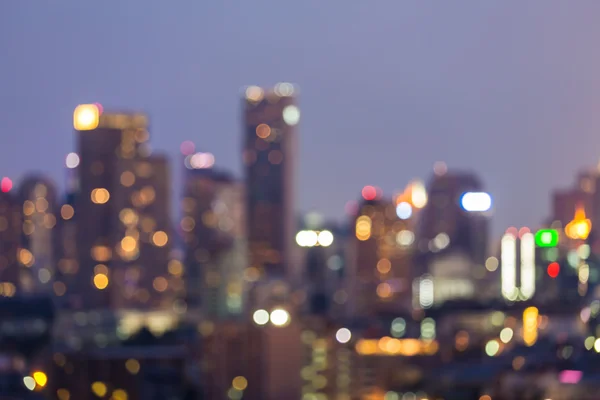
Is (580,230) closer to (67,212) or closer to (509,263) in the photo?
(509,263)

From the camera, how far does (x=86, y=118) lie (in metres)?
71.7

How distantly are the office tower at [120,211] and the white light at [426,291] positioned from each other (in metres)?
10.5

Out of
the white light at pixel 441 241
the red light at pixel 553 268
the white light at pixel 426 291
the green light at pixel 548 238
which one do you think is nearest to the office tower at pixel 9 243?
the white light at pixel 441 241

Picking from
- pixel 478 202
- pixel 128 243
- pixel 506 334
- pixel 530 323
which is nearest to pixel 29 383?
pixel 478 202

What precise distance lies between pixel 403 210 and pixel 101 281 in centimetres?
1300

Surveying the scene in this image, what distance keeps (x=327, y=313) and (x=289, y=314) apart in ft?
48.8

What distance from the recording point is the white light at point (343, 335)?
44.8m

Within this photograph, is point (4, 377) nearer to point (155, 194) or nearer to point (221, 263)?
point (221, 263)

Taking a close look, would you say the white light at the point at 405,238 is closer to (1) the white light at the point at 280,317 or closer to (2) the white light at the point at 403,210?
(2) the white light at the point at 403,210

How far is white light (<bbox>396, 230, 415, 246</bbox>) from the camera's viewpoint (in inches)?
2724

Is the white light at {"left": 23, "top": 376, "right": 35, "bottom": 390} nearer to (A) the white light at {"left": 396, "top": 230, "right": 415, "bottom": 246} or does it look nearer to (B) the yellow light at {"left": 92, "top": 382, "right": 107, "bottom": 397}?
(B) the yellow light at {"left": 92, "top": 382, "right": 107, "bottom": 397}

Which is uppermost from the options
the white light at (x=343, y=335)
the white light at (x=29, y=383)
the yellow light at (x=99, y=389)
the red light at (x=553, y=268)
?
the red light at (x=553, y=268)

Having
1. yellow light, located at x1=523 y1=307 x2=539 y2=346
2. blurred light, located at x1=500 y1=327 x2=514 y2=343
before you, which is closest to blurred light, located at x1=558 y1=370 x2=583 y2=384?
yellow light, located at x1=523 y1=307 x2=539 y2=346

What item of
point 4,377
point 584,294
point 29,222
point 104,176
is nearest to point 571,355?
point 584,294
